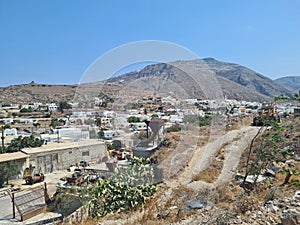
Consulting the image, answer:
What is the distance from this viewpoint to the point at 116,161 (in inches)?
179

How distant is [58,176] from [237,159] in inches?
316

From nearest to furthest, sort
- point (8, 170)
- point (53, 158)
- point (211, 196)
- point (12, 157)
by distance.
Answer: point (211, 196) → point (8, 170) → point (12, 157) → point (53, 158)

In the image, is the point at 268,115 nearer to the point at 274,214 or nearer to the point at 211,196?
the point at 211,196

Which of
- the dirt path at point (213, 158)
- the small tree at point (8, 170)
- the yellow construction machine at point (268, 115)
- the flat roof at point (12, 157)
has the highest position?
the yellow construction machine at point (268, 115)

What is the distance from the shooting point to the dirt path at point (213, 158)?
473 centimetres

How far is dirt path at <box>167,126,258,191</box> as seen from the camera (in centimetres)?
473

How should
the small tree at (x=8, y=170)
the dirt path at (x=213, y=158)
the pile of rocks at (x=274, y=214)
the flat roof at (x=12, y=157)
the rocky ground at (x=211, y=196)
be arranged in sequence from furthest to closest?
1. the flat roof at (x=12, y=157)
2. the small tree at (x=8, y=170)
3. the dirt path at (x=213, y=158)
4. the rocky ground at (x=211, y=196)
5. the pile of rocks at (x=274, y=214)

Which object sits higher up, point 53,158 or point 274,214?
point 274,214

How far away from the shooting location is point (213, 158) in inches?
245

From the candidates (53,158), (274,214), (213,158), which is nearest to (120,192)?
(274,214)

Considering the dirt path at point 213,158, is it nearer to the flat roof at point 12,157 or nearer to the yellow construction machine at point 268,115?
the yellow construction machine at point 268,115

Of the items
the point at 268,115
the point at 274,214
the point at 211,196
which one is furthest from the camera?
the point at 268,115

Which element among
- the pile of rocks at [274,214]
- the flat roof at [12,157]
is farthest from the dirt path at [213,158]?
the flat roof at [12,157]

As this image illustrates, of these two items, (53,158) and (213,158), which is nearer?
(213,158)
